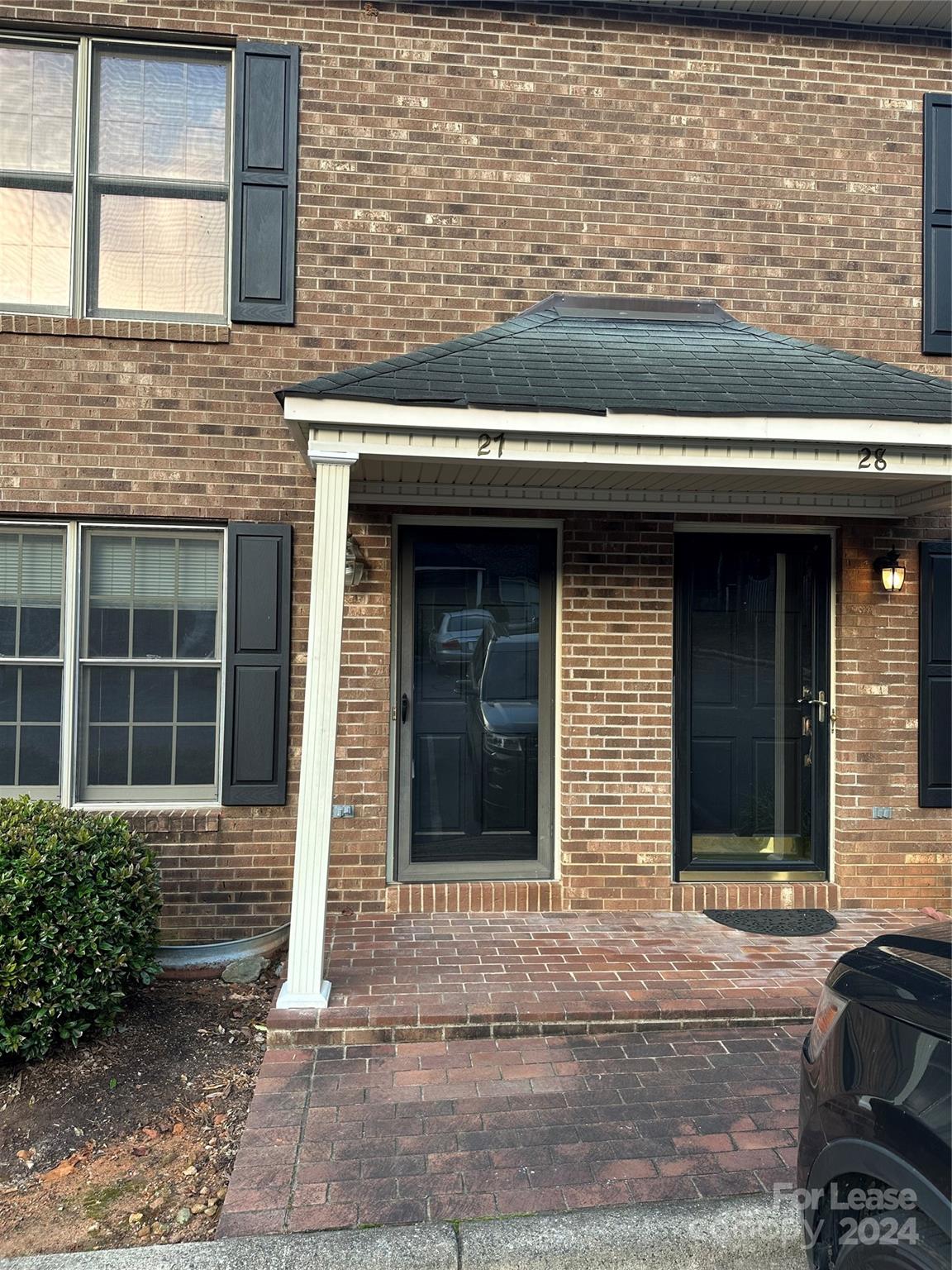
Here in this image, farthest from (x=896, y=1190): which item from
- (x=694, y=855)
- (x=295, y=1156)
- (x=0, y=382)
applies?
(x=0, y=382)

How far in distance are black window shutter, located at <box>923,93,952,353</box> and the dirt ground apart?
19.2 ft

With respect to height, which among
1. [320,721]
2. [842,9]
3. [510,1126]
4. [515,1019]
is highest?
[842,9]

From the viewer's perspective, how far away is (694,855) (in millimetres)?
5379

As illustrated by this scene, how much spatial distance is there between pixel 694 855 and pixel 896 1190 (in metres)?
3.59

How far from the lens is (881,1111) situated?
6.14 ft

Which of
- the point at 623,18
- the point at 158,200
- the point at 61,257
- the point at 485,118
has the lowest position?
the point at 61,257

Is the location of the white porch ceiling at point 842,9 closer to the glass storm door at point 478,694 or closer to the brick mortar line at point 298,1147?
the glass storm door at point 478,694

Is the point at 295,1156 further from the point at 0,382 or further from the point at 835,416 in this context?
the point at 0,382

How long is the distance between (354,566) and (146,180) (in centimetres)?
274

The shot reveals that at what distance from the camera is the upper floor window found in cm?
511

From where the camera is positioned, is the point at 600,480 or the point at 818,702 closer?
the point at 600,480

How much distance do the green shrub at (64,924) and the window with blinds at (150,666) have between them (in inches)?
38.0

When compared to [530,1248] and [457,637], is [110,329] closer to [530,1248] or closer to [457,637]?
[457,637]

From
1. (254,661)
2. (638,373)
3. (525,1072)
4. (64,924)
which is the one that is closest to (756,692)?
(638,373)
